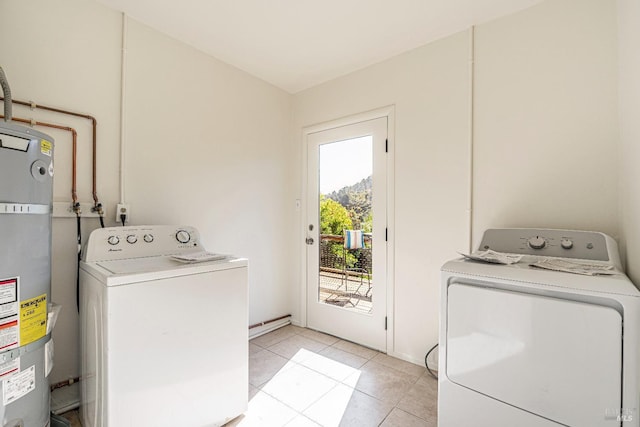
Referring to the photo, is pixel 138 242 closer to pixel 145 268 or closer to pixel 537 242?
pixel 145 268

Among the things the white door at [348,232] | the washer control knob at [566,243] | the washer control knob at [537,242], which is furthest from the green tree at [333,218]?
the washer control knob at [566,243]

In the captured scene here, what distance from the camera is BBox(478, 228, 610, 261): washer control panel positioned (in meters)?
1.42

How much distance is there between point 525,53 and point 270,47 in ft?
5.87

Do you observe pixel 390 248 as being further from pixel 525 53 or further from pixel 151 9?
pixel 151 9

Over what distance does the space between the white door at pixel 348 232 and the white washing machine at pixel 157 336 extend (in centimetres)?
125

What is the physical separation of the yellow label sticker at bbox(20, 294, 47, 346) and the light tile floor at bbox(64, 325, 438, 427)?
0.82 m

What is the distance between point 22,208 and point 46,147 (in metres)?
0.28

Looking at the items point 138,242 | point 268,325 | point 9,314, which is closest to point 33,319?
point 9,314

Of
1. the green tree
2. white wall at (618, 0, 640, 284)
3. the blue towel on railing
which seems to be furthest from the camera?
the green tree

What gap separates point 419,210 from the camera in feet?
7.41

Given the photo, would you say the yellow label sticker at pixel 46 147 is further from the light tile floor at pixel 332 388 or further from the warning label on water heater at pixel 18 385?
the light tile floor at pixel 332 388

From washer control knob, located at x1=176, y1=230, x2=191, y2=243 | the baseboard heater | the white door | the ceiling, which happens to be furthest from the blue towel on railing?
the ceiling

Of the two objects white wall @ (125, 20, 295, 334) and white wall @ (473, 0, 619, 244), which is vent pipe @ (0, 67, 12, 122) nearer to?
white wall @ (125, 20, 295, 334)

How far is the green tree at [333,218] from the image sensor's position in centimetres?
273
